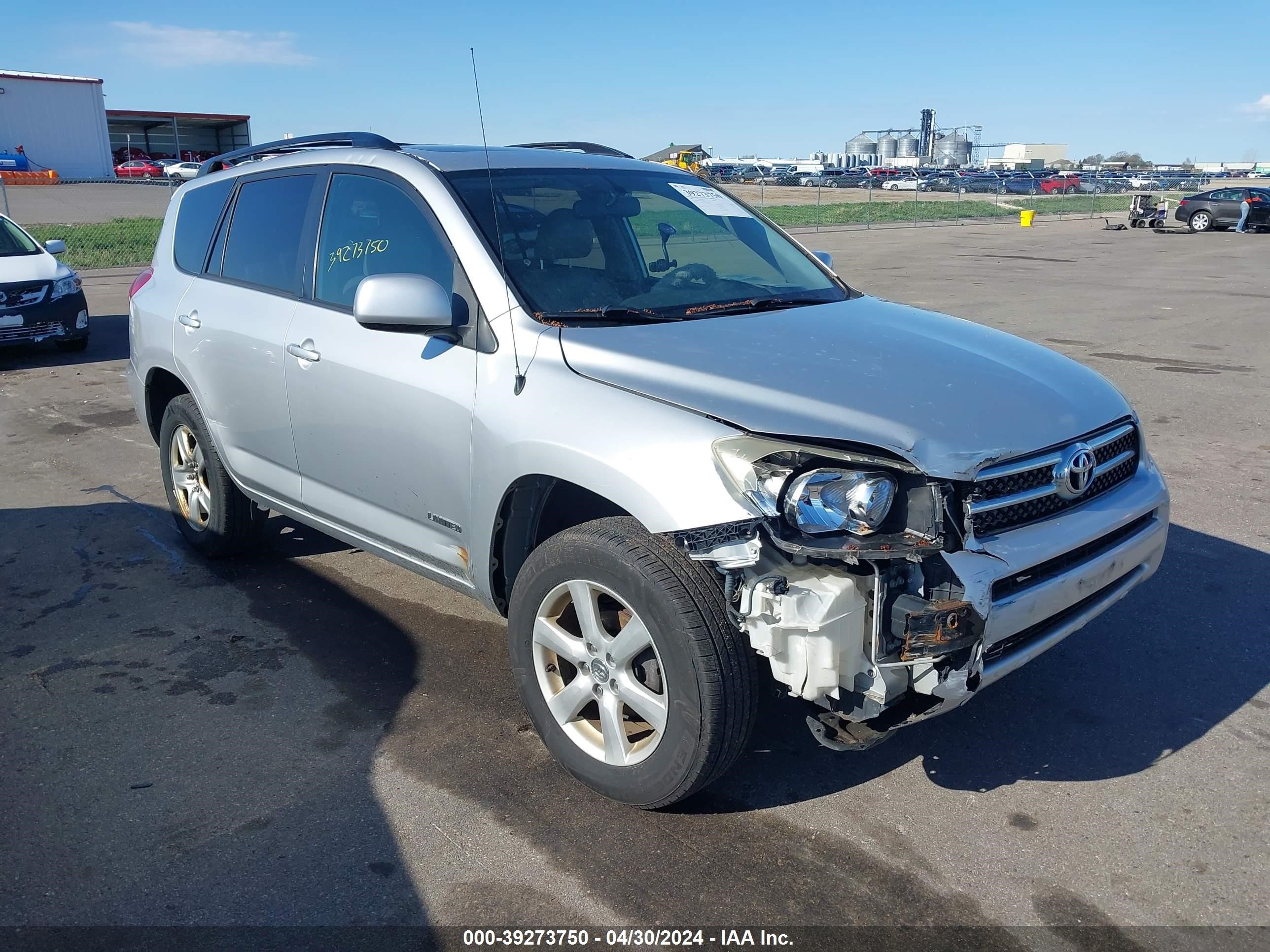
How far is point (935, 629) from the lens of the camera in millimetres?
2592

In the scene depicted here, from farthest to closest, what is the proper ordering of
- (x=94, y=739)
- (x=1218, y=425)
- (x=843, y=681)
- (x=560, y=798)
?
(x=1218, y=425), (x=94, y=739), (x=560, y=798), (x=843, y=681)

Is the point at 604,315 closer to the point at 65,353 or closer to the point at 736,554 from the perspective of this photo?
the point at 736,554

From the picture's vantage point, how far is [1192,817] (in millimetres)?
3094

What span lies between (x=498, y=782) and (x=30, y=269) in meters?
9.88

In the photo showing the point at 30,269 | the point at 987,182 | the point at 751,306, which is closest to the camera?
the point at 751,306

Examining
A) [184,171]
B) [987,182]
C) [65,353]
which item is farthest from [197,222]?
[987,182]

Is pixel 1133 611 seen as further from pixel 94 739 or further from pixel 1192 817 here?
pixel 94 739

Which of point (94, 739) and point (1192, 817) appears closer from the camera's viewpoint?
point (1192, 817)

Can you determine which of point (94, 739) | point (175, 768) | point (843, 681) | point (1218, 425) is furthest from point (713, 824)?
point (1218, 425)

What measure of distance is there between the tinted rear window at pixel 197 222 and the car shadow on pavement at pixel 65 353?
21.4ft

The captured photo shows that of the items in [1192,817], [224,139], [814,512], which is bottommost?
[1192,817]

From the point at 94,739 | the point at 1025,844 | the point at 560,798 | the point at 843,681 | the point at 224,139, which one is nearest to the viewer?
the point at 843,681

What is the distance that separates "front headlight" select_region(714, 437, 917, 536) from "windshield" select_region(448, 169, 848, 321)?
1001 mm

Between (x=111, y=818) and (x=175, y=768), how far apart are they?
11.6 inches
